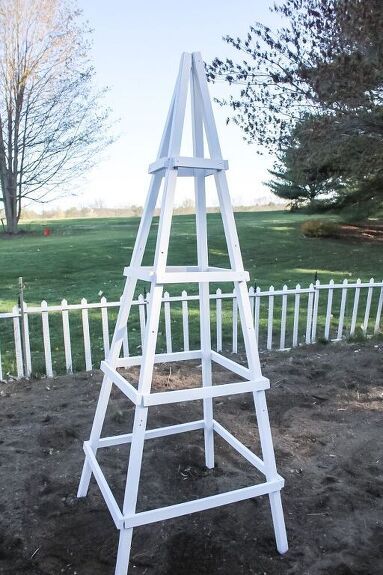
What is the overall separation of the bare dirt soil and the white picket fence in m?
0.60

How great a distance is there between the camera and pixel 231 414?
372cm

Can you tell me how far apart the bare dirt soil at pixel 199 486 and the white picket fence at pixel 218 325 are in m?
0.60

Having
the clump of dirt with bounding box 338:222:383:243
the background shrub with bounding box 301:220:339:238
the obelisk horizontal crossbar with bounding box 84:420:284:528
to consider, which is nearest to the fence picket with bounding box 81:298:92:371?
the obelisk horizontal crossbar with bounding box 84:420:284:528

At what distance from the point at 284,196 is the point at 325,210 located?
4381 mm

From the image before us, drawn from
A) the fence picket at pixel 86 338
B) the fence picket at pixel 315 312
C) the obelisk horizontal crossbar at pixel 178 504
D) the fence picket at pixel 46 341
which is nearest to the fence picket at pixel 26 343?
the fence picket at pixel 46 341

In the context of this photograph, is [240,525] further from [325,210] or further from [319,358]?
[325,210]

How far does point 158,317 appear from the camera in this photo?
206cm

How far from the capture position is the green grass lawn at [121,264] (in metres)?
8.33

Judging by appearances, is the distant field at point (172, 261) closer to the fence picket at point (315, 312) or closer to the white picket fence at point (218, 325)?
the white picket fence at point (218, 325)

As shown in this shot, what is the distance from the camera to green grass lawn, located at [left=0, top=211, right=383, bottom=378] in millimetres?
8328

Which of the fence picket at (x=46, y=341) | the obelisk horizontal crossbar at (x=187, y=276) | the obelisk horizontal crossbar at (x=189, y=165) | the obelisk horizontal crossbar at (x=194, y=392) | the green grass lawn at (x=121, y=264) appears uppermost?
the obelisk horizontal crossbar at (x=189, y=165)

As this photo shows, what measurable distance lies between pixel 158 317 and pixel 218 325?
3.49m

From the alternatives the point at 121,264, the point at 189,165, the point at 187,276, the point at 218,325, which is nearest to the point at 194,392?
the point at 187,276

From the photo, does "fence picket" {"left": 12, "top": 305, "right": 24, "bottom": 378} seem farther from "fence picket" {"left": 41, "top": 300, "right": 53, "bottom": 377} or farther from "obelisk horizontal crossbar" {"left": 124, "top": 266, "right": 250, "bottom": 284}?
"obelisk horizontal crossbar" {"left": 124, "top": 266, "right": 250, "bottom": 284}
